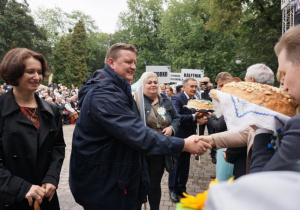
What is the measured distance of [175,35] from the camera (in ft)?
86.7

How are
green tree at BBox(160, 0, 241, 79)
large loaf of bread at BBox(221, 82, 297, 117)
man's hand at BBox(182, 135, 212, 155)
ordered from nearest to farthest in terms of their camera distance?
large loaf of bread at BBox(221, 82, 297, 117), man's hand at BBox(182, 135, 212, 155), green tree at BBox(160, 0, 241, 79)

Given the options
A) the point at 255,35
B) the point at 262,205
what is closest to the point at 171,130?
the point at 262,205

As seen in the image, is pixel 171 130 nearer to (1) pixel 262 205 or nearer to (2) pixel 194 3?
(1) pixel 262 205

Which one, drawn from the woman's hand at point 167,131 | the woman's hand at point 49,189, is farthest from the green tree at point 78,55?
the woman's hand at point 49,189

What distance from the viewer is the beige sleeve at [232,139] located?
2.16m

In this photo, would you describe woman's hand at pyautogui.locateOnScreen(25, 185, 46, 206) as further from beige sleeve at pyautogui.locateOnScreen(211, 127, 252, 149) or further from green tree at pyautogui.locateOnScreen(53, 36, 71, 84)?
green tree at pyautogui.locateOnScreen(53, 36, 71, 84)

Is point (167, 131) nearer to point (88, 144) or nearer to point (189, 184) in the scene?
point (88, 144)

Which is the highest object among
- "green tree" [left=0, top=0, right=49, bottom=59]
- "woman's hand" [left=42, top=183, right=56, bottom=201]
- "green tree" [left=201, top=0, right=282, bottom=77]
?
"green tree" [left=0, top=0, right=49, bottom=59]

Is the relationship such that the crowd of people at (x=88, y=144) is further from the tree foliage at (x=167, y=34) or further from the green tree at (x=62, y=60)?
the green tree at (x=62, y=60)

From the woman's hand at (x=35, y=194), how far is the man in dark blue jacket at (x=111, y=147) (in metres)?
0.32

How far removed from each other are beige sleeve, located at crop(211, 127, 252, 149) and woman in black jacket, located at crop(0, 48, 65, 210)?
174 centimetres

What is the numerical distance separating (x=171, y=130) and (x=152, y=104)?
1.82 feet

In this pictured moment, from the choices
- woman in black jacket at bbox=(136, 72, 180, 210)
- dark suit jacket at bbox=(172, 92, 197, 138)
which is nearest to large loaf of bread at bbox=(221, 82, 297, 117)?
woman in black jacket at bbox=(136, 72, 180, 210)

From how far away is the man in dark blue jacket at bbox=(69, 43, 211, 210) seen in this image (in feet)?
6.37
